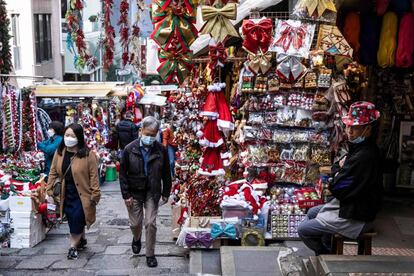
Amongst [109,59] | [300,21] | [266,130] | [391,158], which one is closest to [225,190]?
[266,130]

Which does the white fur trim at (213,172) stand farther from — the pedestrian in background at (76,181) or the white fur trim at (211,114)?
the pedestrian in background at (76,181)

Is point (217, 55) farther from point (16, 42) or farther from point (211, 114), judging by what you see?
point (16, 42)

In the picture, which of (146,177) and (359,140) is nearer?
(359,140)

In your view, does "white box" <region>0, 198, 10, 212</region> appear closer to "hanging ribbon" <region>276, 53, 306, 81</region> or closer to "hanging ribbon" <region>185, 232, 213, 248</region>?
"hanging ribbon" <region>185, 232, 213, 248</region>

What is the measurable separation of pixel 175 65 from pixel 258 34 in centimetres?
219

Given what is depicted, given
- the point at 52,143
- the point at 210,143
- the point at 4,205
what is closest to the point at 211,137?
the point at 210,143

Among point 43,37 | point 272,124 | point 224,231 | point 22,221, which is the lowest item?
point 22,221

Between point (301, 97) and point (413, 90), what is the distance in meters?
3.07

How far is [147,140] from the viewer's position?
6.17 meters

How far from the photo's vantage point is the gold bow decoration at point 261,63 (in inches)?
262

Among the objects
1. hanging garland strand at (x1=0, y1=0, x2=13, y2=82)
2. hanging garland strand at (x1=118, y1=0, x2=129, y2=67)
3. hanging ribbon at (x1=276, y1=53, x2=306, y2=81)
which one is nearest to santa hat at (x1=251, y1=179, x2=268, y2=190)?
hanging ribbon at (x1=276, y1=53, x2=306, y2=81)

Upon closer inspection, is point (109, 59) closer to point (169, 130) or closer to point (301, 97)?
point (169, 130)

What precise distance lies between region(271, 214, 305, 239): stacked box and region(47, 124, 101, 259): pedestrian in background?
2.41 metres

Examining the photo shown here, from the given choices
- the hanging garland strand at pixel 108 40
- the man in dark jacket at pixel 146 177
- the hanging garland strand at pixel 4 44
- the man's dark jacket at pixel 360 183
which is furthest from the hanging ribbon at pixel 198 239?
the hanging garland strand at pixel 4 44
